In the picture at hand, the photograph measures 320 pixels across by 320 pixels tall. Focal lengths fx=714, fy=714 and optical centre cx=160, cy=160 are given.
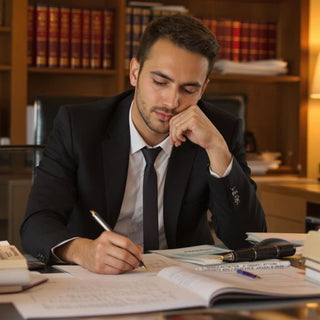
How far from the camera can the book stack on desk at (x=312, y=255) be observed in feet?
4.66

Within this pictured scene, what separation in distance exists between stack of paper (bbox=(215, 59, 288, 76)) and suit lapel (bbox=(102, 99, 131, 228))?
2.30 m

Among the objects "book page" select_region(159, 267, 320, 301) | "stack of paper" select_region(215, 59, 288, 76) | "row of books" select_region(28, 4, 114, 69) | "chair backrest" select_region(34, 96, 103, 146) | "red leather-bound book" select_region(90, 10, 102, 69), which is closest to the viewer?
"book page" select_region(159, 267, 320, 301)

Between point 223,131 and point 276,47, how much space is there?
2.58m

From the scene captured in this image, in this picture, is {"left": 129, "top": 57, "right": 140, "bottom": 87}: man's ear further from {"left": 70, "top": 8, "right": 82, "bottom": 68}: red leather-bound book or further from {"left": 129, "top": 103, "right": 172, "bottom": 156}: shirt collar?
{"left": 70, "top": 8, "right": 82, "bottom": 68}: red leather-bound book

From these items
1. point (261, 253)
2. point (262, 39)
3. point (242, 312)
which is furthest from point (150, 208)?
point (262, 39)

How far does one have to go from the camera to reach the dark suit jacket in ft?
6.73

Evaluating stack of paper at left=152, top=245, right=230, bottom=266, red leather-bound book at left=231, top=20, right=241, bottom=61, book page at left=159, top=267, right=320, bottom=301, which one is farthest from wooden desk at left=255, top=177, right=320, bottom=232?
book page at left=159, top=267, right=320, bottom=301

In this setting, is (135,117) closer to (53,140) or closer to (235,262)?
(53,140)

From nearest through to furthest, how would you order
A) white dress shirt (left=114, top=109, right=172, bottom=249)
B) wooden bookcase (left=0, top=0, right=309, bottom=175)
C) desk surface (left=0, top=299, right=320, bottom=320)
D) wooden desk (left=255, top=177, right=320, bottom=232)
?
1. desk surface (left=0, top=299, right=320, bottom=320)
2. white dress shirt (left=114, top=109, right=172, bottom=249)
3. wooden desk (left=255, top=177, right=320, bottom=232)
4. wooden bookcase (left=0, top=0, right=309, bottom=175)

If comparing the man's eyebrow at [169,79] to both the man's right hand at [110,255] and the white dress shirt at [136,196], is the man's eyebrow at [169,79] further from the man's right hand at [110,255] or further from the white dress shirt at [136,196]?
the man's right hand at [110,255]

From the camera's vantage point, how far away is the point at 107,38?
425cm

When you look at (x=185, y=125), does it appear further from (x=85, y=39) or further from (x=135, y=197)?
(x=85, y=39)

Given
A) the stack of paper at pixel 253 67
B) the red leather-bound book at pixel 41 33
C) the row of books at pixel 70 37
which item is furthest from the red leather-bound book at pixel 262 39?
the red leather-bound book at pixel 41 33

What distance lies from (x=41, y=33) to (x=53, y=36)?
7 centimetres
